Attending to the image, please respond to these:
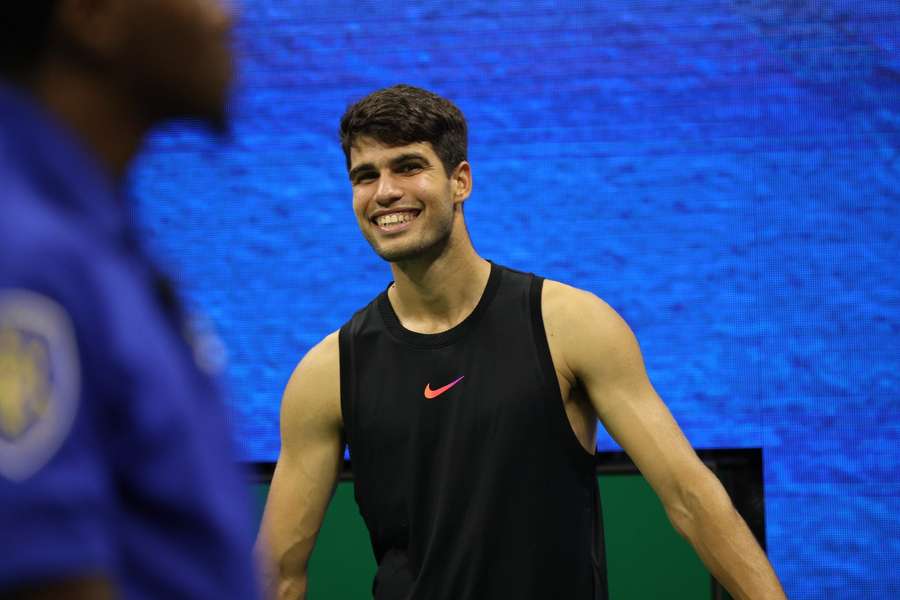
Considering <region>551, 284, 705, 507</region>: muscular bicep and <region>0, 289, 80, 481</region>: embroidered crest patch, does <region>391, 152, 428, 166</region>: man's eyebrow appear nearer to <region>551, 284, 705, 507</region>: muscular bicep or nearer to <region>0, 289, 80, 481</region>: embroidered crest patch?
<region>551, 284, 705, 507</region>: muscular bicep

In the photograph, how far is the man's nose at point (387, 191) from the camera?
1.95m

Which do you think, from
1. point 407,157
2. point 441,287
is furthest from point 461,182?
point 441,287

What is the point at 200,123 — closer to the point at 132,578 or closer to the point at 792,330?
the point at 132,578

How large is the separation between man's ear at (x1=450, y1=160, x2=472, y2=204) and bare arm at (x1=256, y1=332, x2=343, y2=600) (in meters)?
0.33

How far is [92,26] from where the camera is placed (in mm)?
434

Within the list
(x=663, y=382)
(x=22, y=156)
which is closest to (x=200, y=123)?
(x=22, y=156)

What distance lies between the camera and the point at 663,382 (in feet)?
8.45

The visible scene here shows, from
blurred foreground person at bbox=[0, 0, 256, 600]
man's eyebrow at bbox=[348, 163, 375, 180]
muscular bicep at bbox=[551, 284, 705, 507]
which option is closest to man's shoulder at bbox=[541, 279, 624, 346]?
muscular bicep at bbox=[551, 284, 705, 507]

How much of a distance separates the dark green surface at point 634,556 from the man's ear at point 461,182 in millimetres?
801

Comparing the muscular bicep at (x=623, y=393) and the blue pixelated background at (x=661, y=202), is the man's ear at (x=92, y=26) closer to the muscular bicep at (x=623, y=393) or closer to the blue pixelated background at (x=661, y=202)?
the muscular bicep at (x=623, y=393)

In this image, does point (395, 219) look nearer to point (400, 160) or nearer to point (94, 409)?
point (400, 160)

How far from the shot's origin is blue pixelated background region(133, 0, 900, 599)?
2553 mm

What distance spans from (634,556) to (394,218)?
1.00 metres

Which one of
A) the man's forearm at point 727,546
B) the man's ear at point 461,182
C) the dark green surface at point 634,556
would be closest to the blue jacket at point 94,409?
the man's forearm at point 727,546
